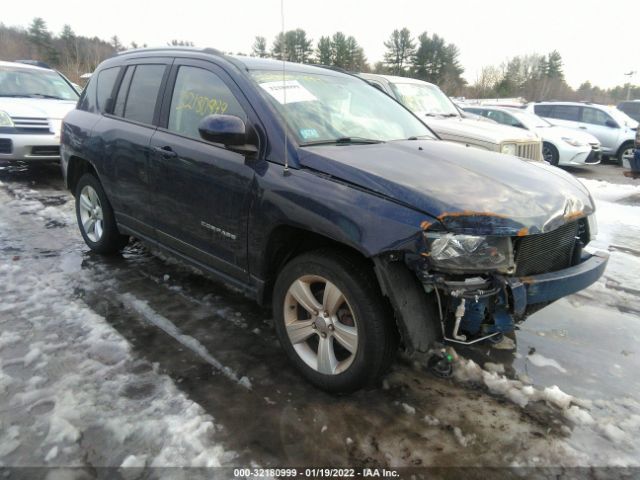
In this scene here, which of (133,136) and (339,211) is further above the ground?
(133,136)

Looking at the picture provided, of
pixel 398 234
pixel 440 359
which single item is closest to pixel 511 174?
pixel 398 234

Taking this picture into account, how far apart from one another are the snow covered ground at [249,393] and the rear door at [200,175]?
59 centimetres

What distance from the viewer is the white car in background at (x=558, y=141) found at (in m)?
11.4

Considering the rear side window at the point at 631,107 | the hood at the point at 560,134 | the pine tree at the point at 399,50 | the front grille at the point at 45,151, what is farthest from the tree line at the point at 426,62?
the front grille at the point at 45,151

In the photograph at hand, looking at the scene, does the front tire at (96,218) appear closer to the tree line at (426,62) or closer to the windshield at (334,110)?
the windshield at (334,110)

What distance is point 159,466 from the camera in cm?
214

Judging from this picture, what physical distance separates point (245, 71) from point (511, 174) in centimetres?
182

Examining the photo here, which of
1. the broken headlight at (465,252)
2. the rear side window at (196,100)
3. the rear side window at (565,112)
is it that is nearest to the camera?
the broken headlight at (465,252)

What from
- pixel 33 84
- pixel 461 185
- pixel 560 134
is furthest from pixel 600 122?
pixel 33 84

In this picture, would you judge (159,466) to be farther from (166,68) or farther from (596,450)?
(166,68)

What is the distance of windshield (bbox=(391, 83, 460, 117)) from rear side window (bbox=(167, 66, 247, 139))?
488 cm

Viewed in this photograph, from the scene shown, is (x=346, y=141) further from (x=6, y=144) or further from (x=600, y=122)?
(x=600, y=122)

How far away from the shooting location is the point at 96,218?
4672 mm

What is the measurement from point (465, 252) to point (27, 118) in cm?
803
